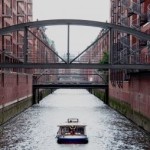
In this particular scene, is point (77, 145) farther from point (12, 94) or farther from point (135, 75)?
point (12, 94)

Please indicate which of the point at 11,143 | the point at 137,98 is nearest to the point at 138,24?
the point at 137,98

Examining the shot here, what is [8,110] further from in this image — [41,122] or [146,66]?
[146,66]

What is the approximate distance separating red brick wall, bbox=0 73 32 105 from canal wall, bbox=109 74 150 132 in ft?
38.5

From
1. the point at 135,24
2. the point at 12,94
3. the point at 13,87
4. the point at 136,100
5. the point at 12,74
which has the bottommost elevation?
the point at 136,100

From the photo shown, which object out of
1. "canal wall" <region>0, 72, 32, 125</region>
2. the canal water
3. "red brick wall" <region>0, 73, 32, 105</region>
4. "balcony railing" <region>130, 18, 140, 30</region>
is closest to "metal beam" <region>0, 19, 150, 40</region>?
the canal water

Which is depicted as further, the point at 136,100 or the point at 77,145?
the point at 136,100

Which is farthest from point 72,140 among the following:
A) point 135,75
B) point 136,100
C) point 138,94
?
point 135,75

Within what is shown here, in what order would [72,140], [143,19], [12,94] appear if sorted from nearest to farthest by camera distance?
[72,140]
[143,19]
[12,94]

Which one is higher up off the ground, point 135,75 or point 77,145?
point 135,75

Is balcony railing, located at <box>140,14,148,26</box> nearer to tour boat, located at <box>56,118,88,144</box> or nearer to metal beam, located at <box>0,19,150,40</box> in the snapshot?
tour boat, located at <box>56,118,88,144</box>

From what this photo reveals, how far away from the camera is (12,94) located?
52094 mm

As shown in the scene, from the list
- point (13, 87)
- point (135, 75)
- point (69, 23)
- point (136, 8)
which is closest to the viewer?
point (69, 23)

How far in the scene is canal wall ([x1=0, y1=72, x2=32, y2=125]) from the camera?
4412 cm

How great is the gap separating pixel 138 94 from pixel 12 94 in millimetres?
15304
